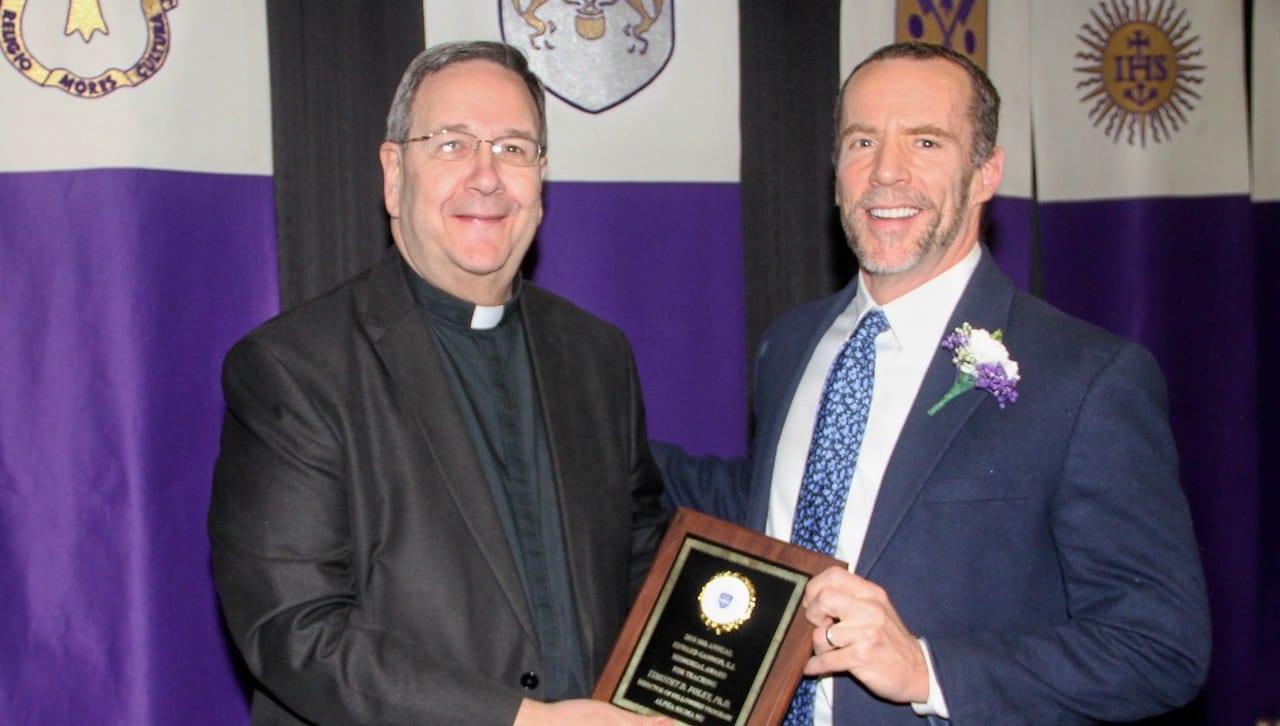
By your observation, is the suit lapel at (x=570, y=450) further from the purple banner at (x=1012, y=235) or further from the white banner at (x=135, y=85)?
the purple banner at (x=1012, y=235)

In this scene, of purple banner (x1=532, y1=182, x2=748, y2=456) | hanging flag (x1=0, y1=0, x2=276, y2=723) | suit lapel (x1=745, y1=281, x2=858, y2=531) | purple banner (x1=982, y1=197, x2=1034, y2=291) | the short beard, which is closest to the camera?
the short beard

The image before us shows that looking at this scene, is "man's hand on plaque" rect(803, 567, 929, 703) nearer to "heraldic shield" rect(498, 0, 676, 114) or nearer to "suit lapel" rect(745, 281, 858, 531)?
"suit lapel" rect(745, 281, 858, 531)

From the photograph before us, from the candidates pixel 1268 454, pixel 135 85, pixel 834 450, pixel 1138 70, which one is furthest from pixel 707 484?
pixel 1268 454

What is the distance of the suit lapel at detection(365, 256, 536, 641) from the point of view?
256 cm

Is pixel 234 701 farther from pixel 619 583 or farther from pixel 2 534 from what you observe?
pixel 619 583

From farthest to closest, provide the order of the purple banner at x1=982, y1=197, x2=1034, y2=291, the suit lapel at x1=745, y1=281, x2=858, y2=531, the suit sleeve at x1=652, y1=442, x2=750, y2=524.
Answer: the purple banner at x1=982, y1=197, x2=1034, y2=291
the suit sleeve at x1=652, y1=442, x2=750, y2=524
the suit lapel at x1=745, y1=281, x2=858, y2=531

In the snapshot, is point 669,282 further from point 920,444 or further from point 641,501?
point 920,444

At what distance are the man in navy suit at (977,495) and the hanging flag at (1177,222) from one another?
9.03 ft

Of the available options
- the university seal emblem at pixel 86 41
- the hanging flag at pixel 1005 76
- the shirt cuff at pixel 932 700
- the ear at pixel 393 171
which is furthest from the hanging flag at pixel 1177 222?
the university seal emblem at pixel 86 41

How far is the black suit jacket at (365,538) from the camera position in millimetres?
2439

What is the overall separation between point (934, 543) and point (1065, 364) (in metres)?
0.47

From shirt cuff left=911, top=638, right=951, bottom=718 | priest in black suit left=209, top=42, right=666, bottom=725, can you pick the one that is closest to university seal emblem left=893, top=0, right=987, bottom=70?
priest in black suit left=209, top=42, right=666, bottom=725

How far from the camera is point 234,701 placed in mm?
3842

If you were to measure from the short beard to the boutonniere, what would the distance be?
22 centimetres
